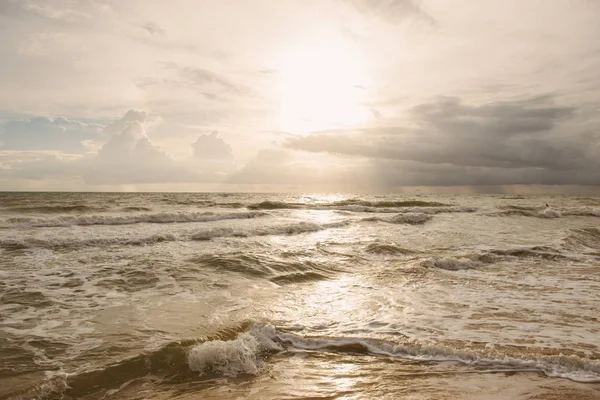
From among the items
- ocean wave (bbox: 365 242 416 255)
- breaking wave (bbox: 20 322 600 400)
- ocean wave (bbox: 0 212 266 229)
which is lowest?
breaking wave (bbox: 20 322 600 400)

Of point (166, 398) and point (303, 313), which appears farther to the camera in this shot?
point (303, 313)

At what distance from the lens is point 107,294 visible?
29.3 ft

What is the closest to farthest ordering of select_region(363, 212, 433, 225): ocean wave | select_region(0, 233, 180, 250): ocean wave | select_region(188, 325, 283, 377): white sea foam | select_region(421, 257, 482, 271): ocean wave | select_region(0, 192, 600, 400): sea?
select_region(0, 192, 600, 400): sea
select_region(188, 325, 283, 377): white sea foam
select_region(421, 257, 482, 271): ocean wave
select_region(0, 233, 180, 250): ocean wave
select_region(363, 212, 433, 225): ocean wave

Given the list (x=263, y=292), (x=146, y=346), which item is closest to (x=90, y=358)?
(x=146, y=346)

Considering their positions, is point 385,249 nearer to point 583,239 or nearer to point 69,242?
point 583,239

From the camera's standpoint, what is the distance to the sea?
4.84 meters

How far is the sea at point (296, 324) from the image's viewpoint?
4836 millimetres

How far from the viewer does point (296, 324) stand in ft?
22.9

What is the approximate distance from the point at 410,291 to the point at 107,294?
7.03m

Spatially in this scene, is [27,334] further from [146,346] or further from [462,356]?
[462,356]

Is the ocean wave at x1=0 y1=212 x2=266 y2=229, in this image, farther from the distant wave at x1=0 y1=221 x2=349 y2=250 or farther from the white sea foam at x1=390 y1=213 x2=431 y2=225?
the white sea foam at x1=390 y1=213 x2=431 y2=225

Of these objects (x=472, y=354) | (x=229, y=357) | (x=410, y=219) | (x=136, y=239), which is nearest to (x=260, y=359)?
(x=229, y=357)

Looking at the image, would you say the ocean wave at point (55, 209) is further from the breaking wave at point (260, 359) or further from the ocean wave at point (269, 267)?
the breaking wave at point (260, 359)

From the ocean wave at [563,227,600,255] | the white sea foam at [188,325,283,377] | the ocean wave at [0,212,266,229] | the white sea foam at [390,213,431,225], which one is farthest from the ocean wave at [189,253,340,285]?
the white sea foam at [390,213,431,225]
